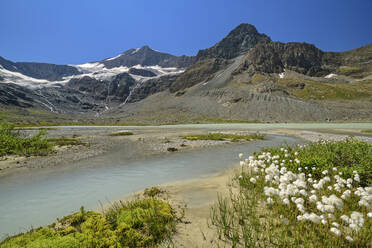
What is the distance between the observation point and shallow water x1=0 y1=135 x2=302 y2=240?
6.60 m

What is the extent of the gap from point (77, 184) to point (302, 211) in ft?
34.2

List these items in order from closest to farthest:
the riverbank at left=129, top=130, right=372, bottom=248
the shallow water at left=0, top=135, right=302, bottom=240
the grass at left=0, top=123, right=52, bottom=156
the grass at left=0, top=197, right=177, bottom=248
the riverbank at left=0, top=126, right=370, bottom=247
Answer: the grass at left=0, top=197, right=177, bottom=248
the riverbank at left=129, top=130, right=372, bottom=248
the riverbank at left=0, top=126, right=370, bottom=247
the shallow water at left=0, top=135, right=302, bottom=240
the grass at left=0, top=123, right=52, bottom=156

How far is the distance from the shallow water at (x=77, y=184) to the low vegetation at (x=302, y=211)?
4.84 m

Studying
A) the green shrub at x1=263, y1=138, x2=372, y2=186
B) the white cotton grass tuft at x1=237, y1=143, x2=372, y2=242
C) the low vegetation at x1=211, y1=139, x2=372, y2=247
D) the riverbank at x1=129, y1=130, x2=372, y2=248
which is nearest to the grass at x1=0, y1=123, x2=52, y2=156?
the riverbank at x1=129, y1=130, x2=372, y2=248

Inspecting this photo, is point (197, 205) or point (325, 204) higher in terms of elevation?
point (325, 204)

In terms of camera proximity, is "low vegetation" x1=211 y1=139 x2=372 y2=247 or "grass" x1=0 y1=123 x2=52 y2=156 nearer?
"low vegetation" x1=211 y1=139 x2=372 y2=247

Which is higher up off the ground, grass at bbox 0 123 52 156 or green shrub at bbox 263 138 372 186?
green shrub at bbox 263 138 372 186

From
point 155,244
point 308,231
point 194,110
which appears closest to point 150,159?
point 155,244

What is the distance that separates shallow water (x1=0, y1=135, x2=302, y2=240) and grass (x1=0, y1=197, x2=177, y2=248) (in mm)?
1800

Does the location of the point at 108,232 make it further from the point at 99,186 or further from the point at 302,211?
the point at 99,186

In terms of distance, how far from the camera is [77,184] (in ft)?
31.5

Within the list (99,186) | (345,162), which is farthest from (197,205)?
(345,162)

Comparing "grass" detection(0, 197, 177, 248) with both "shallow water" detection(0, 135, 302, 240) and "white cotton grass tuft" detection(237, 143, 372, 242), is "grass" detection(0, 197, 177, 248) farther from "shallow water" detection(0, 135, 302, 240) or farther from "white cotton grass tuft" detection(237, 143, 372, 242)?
"white cotton grass tuft" detection(237, 143, 372, 242)

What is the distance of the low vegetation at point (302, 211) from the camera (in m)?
3.69
